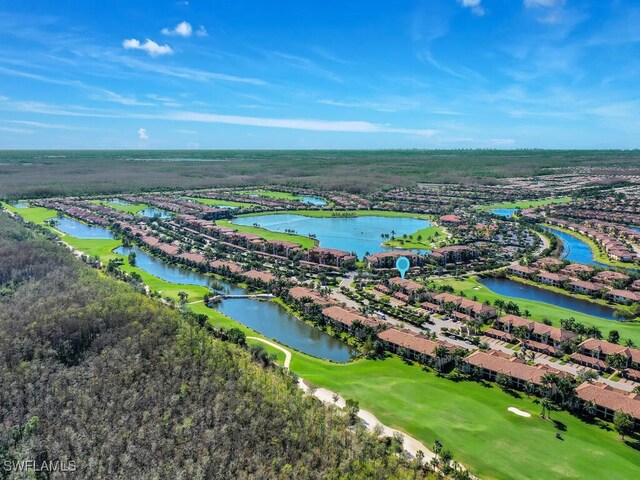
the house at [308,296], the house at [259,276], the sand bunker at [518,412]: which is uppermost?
the house at [308,296]

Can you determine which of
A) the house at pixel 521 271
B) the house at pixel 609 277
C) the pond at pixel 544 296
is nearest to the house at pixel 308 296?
the pond at pixel 544 296

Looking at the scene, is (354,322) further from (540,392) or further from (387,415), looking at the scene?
(540,392)

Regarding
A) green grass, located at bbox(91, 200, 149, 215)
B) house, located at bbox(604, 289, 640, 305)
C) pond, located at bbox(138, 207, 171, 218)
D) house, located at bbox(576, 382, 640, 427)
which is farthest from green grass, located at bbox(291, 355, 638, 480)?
green grass, located at bbox(91, 200, 149, 215)

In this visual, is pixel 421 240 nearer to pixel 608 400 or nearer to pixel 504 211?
pixel 504 211

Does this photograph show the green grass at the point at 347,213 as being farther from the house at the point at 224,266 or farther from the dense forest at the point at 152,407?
the dense forest at the point at 152,407

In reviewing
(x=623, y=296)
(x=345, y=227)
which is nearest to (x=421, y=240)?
(x=345, y=227)
